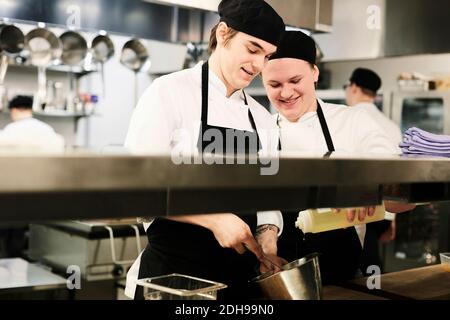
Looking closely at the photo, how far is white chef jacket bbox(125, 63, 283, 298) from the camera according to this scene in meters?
1.89

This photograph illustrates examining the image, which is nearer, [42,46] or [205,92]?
[205,92]

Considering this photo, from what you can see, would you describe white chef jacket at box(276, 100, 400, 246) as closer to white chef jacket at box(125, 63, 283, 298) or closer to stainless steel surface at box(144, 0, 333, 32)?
white chef jacket at box(125, 63, 283, 298)

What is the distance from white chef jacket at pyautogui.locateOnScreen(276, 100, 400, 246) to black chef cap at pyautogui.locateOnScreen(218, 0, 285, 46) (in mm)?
329

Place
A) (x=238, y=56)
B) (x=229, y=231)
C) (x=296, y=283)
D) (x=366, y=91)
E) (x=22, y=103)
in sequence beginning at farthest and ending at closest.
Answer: (x=22, y=103) → (x=366, y=91) → (x=238, y=56) → (x=229, y=231) → (x=296, y=283)

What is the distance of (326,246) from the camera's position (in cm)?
222

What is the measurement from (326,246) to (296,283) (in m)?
0.92

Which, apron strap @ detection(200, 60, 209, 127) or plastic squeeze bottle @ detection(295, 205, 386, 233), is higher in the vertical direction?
apron strap @ detection(200, 60, 209, 127)

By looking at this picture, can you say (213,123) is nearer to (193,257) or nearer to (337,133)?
(193,257)

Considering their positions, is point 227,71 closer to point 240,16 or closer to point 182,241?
point 240,16

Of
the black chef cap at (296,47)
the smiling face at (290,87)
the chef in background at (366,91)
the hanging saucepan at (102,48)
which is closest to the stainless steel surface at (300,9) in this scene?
the black chef cap at (296,47)

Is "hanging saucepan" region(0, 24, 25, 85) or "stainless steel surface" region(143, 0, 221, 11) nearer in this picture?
"stainless steel surface" region(143, 0, 221, 11)

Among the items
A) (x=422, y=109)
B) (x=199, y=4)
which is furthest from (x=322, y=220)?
(x=422, y=109)

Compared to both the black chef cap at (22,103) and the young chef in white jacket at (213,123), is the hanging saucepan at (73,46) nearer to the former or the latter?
the black chef cap at (22,103)

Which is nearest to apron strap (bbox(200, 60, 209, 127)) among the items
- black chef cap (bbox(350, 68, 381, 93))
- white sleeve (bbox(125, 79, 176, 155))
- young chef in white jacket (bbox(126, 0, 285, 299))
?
young chef in white jacket (bbox(126, 0, 285, 299))
